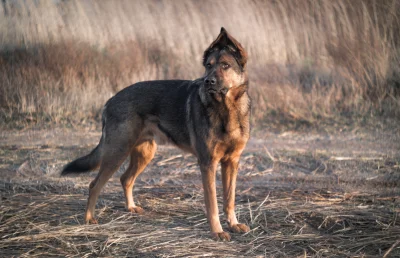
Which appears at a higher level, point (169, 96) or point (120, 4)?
point (120, 4)

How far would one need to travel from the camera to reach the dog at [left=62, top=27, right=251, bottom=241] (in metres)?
4.55

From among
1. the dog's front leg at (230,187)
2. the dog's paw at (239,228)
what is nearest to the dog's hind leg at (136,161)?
the dog's front leg at (230,187)

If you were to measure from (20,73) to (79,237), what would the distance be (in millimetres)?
6029

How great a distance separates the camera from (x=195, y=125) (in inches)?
187

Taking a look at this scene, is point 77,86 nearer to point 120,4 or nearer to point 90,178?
point 120,4

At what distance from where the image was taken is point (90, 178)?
636 centimetres

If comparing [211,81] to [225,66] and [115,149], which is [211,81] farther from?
[115,149]

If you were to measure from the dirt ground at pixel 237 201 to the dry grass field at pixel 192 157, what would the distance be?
19 millimetres

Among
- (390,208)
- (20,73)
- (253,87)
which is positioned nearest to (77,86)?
(20,73)

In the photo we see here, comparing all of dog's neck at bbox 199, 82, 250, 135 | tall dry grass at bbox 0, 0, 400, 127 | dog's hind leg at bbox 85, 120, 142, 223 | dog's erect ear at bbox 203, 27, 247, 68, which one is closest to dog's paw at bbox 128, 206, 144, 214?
dog's hind leg at bbox 85, 120, 142, 223

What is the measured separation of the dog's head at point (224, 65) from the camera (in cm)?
436

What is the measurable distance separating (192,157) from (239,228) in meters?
2.57

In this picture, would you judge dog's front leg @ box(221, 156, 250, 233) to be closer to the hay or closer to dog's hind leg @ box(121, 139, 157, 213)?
the hay

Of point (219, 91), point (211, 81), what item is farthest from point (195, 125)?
point (211, 81)
